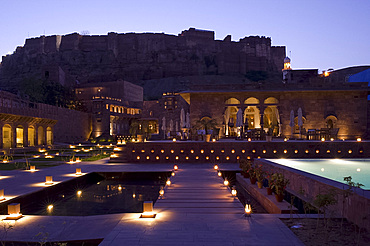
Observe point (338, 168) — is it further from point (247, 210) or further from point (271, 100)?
point (271, 100)

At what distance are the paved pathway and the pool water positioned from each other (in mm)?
1590

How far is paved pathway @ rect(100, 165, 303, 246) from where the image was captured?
446cm

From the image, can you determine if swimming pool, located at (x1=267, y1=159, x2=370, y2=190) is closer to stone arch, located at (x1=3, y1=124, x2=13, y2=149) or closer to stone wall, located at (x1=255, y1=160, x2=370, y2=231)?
stone wall, located at (x1=255, y1=160, x2=370, y2=231)

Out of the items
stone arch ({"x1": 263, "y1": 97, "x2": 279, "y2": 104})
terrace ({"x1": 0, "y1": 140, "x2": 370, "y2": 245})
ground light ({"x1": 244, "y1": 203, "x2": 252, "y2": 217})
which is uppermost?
stone arch ({"x1": 263, "y1": 97, "x2": 279, "y2": 104})

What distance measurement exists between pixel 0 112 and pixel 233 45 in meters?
86.6

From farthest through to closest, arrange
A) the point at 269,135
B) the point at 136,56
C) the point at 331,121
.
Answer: the point at 136,56 < the point at 331,121 < the point at 269,135

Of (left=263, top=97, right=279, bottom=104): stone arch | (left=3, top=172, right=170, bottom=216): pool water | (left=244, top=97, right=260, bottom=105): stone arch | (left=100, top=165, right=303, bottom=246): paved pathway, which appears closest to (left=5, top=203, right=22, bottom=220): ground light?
(left=3, top=172, right=170, bottom=216): pool water

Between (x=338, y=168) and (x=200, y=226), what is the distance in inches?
355

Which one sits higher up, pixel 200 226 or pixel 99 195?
pixel 200 226

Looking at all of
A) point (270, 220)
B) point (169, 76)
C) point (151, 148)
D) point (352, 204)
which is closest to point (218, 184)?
point (270, 220)

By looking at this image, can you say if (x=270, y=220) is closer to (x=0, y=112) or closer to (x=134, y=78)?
(x=0, y=112)

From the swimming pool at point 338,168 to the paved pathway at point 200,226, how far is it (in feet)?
17.2

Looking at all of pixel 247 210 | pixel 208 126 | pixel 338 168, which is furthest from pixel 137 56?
pixel 247 210

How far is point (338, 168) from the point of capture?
466 inches
